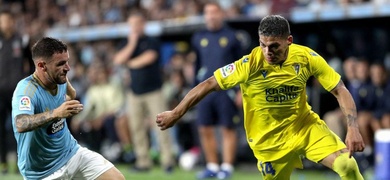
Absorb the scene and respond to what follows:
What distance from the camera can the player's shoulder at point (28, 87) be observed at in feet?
25.4

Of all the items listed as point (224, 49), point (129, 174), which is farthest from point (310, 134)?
point (129, 174)

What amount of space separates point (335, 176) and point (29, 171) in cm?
701

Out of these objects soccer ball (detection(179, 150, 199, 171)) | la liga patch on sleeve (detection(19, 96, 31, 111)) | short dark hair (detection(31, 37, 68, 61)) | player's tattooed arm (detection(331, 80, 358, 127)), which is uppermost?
short dark hair (detection(31, 37, 68, 61))

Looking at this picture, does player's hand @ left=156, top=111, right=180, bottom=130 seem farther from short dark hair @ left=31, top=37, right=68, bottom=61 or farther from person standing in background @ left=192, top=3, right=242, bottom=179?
person standing in background @ left=192, top=3, right=242, bottom=179

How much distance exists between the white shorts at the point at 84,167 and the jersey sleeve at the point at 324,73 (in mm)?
2164

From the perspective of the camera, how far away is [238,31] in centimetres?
1556

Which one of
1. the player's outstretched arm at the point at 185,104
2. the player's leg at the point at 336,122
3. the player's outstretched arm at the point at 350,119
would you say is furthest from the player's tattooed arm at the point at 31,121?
the player's leg at the point at 336,122

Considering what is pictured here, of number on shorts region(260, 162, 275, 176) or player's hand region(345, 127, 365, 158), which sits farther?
number on shorts region(260, 162, 275, 176)

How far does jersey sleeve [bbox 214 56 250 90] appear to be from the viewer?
7.96 meters

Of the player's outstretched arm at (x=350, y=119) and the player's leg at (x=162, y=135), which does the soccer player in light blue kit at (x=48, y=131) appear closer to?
the player's outstretched arm at (x=350, y=119)

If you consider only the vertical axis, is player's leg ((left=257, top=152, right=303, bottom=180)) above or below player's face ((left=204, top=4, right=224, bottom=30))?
below

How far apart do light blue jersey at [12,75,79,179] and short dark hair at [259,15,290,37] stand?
2002 mm

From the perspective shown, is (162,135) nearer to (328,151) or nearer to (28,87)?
(328,151)

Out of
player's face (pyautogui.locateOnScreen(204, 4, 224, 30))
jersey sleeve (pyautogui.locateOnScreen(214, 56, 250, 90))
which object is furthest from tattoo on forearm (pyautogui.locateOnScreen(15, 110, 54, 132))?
player's face (pyautogui.locateOnScreen(204, 4, 224, 30))
